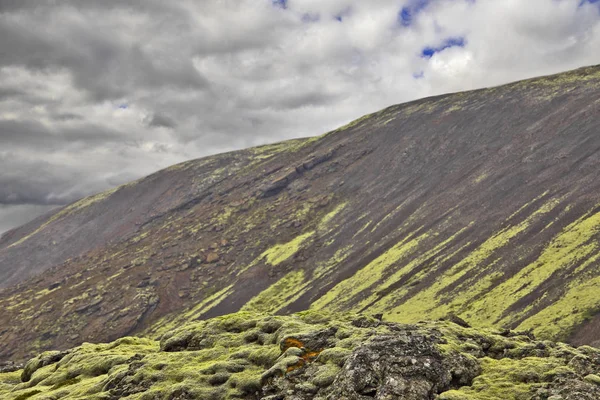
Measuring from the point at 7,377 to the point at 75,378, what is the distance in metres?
13.9

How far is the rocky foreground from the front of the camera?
21266 millimetres

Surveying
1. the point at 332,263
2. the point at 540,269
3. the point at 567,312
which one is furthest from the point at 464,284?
the point at 332,263

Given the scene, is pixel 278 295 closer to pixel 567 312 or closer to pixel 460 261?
pixel 460 261

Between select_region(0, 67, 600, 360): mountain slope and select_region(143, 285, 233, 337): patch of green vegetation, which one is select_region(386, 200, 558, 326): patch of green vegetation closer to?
select_region(0, 67, 600, 360): mountain slope

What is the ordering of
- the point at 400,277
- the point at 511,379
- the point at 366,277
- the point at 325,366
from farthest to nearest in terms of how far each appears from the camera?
the point at 366,277, the point at 400,277, the point at 325,366, the point at 511,379

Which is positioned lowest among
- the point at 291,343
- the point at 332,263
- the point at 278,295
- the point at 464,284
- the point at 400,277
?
the point at 464,284

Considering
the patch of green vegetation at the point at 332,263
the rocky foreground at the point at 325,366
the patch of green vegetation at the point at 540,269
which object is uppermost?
the rocky foreground at the point at 325,366

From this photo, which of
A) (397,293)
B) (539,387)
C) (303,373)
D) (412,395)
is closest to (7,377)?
(303,373)

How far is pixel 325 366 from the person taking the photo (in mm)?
23922

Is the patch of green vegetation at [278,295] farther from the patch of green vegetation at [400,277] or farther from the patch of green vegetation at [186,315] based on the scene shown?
the patch of green vegetation at [400,277]

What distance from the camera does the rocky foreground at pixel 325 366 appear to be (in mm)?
21266

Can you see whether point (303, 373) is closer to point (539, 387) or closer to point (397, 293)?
point (539, 387)

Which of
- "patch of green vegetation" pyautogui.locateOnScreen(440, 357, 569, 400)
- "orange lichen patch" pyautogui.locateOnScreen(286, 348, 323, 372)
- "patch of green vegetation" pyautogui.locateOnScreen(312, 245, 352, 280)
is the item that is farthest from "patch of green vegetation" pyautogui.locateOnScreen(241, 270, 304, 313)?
"patch of green vegetation" pyautogui.locateOnScreen(440, 357, 569, 400)

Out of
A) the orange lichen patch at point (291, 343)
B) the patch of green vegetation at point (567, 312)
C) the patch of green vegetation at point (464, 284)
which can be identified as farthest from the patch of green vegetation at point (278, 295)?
the orange lichen patch at point (291, 343)
